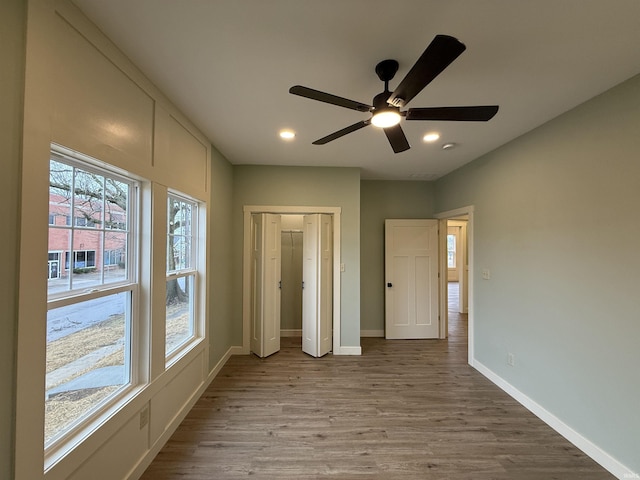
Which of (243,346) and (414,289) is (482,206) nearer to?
(414,289)

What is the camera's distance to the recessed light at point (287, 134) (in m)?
2.48

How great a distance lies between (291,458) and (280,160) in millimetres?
3063

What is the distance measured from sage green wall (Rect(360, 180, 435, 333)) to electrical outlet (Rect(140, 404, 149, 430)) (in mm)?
3219

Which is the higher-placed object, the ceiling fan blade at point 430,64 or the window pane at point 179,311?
the ceiling fan blade at point 430,64

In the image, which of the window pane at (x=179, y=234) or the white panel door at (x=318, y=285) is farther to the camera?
the white panel door at (x=318, y=285)

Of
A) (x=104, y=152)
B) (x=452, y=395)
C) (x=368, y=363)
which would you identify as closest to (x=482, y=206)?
(x=452, y=395)

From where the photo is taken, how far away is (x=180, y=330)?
95.8 inches

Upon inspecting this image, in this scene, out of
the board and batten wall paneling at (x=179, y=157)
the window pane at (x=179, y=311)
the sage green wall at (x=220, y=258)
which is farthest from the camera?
the sage green wall at (x=220, y=258)

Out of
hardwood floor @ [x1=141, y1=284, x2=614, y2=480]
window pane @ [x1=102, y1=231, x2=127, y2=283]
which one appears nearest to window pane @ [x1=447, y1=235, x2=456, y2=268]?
hardwood floor @ [x1=141, y1=284, x2=614, y2=480]

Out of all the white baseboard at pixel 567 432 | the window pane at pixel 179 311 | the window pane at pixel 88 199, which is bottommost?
the white baseboard at pixel 567 432

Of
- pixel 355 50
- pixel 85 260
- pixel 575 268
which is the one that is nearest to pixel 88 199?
pixel 85 260

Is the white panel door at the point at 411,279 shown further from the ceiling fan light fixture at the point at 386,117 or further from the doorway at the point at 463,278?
the ceiling fan light fixture at the point at 386,117

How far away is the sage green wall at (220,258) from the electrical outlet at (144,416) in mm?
1097

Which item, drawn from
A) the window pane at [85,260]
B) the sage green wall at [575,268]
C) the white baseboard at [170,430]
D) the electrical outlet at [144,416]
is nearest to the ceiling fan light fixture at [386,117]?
the sage green wall at [575,268]
